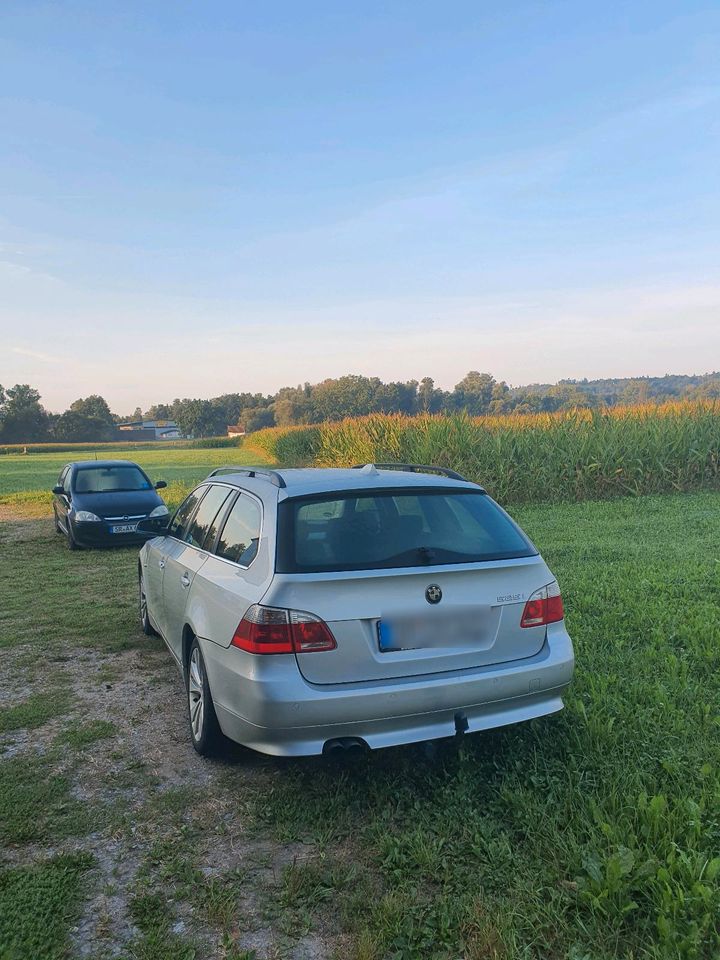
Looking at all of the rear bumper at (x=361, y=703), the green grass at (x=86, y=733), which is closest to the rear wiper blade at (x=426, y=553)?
the rear bumper at (x=361, y=703)

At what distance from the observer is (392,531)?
147 inches

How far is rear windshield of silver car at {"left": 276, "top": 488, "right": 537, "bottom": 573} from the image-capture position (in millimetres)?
3529

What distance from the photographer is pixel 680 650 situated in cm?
539

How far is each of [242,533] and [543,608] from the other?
5.66ft

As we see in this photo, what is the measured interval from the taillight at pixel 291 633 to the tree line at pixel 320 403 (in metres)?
16.3

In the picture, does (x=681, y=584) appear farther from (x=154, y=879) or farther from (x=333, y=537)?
(x=154, y=879)

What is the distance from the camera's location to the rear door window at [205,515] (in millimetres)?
4859

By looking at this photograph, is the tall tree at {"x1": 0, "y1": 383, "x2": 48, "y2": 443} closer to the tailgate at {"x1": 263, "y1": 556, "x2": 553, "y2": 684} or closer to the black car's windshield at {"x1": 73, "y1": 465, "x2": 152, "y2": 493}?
the black car's windshield at {"x1": 73, "y1": 465, "x2": 152, "y2": 493}

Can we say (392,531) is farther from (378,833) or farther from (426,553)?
(378,833)

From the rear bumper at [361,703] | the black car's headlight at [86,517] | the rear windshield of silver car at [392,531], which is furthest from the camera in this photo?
the black car's headlight at [86,517]

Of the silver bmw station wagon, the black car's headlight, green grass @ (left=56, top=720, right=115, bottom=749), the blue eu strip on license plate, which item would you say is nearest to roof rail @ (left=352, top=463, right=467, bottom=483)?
the silver bmw station wagon

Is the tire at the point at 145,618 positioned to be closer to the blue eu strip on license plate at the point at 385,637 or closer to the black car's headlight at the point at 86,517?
the blue eu strip on license plate at the point at 385,637

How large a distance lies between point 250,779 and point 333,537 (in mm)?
1432

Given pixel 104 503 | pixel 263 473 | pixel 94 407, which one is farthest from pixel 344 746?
pixel 94 407
